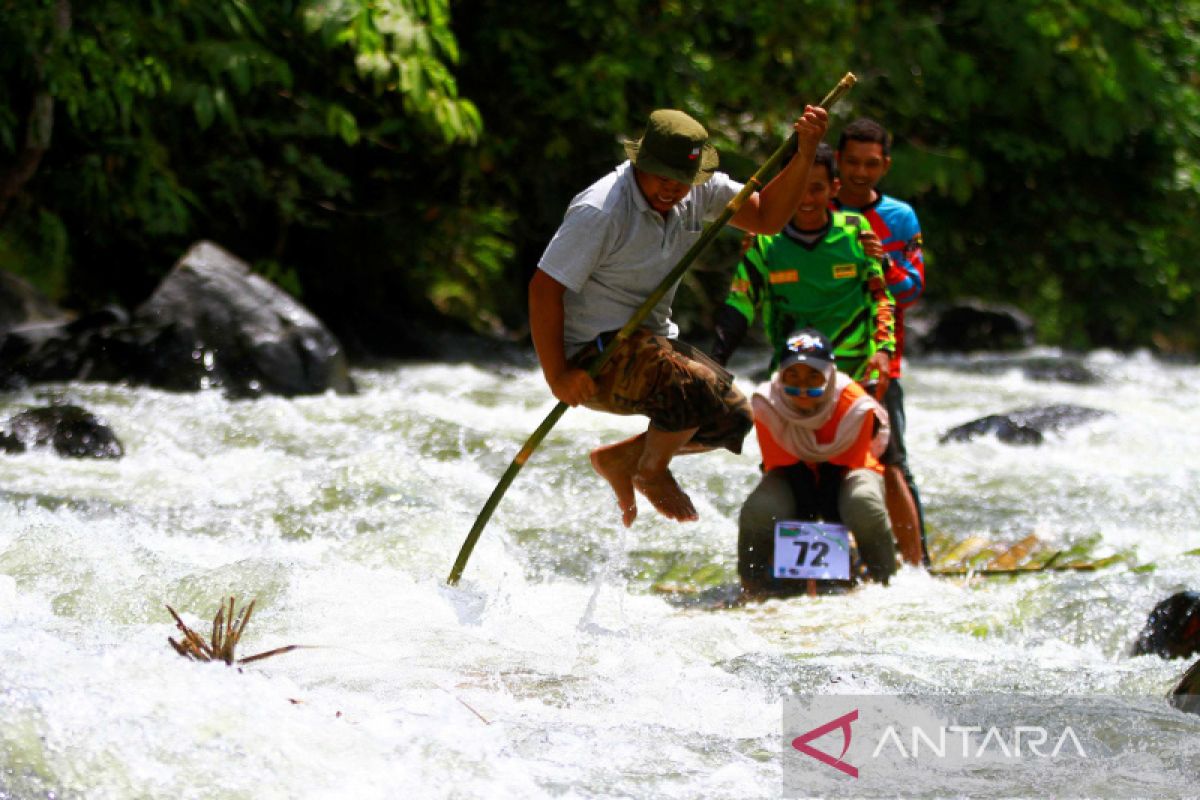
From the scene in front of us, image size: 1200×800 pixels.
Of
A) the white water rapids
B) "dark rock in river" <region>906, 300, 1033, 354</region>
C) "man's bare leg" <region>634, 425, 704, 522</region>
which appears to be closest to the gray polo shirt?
"man's bare leg" <region>634, 425, 704, 522</region>

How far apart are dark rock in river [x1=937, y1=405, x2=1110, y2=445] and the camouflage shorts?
5061 millimetres

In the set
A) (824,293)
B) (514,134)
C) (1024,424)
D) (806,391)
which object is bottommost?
(1024,424)

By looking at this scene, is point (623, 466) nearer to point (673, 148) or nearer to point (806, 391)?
point (806, 391)

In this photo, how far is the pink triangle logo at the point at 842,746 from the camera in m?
3.86

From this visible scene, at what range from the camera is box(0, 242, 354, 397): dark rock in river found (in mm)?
9844

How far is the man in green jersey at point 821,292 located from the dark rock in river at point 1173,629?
141 centimetres

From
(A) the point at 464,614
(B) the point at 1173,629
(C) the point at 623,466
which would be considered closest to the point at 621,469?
(C) the point at 623,466

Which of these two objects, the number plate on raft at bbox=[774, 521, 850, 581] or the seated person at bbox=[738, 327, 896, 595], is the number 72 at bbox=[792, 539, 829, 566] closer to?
the number plate on raft at bbox=[774, 521, 850, 581]

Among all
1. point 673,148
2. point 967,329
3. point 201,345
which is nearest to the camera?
point 673,148

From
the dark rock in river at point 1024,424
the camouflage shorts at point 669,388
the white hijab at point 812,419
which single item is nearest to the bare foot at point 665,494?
the camouflage shorts at point 669,388

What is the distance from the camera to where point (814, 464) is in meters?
6.15

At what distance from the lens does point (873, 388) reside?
20.3ft

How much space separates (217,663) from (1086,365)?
42.5ft

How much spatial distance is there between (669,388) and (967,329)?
11.8m
